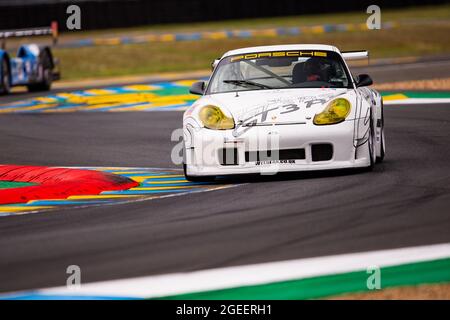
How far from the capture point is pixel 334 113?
873cm

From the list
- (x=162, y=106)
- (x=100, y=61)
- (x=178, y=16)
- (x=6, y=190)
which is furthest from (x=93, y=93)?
(x=178, y=16)

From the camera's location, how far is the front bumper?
8.57 meters

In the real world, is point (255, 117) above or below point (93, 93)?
above

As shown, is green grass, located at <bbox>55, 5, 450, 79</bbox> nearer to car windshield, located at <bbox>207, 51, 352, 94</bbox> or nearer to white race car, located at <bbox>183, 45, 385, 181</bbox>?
car windshield, located at <bbox>207, 51, 352, 94</bbox>

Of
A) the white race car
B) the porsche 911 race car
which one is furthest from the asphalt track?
the porsche 911 race car

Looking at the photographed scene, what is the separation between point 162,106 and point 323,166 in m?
9.47

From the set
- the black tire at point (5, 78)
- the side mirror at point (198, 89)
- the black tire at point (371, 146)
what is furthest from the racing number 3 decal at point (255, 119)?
the black tire at point (5, 78)

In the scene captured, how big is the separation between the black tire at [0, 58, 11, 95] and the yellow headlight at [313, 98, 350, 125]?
12.5 m

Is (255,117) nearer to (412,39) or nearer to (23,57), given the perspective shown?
(23,57)

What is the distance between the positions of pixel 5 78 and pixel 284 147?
13230 millimetres

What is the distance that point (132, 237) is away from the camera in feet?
21.3

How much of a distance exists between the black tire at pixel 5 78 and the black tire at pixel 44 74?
0.72m

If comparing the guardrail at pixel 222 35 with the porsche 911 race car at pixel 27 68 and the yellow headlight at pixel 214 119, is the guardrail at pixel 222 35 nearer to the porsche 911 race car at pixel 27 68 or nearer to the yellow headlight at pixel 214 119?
the porsche 911 race car at pixel 27 68

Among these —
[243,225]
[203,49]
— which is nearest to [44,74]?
[203,49]
